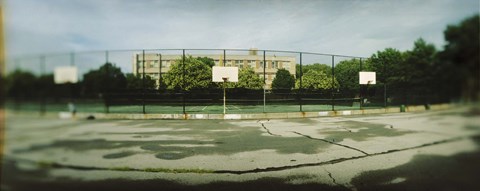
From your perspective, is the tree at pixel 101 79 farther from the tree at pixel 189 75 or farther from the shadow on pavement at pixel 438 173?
the shadow on pavement at pixel 438 173

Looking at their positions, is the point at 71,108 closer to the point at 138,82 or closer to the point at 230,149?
the point at 138,82

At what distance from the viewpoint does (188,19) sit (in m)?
1.17

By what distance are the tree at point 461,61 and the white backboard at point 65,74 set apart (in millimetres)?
1304

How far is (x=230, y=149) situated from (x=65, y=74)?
38.9 inches

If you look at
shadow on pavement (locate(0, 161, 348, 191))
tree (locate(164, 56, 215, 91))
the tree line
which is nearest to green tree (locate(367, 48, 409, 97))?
the tree line

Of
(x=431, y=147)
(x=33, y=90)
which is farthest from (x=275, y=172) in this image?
(x=33, y=90)

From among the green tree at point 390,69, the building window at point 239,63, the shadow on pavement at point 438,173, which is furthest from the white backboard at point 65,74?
the shadow on pavement at point 438,173

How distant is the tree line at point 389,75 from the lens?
2.96 feet

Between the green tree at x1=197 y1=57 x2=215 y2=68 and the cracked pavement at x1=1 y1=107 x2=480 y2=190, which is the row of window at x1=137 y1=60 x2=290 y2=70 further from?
the cracked pavement at x1=1 y1=107 x2=480 y2=190

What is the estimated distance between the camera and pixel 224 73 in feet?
4.31

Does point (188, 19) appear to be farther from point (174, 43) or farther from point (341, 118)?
point (341, 118)

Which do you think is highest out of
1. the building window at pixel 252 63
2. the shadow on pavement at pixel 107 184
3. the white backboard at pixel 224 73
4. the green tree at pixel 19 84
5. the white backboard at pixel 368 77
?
the building window at pixel 252 63

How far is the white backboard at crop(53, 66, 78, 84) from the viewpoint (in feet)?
2.98

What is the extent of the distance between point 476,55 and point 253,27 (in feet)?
2.71
